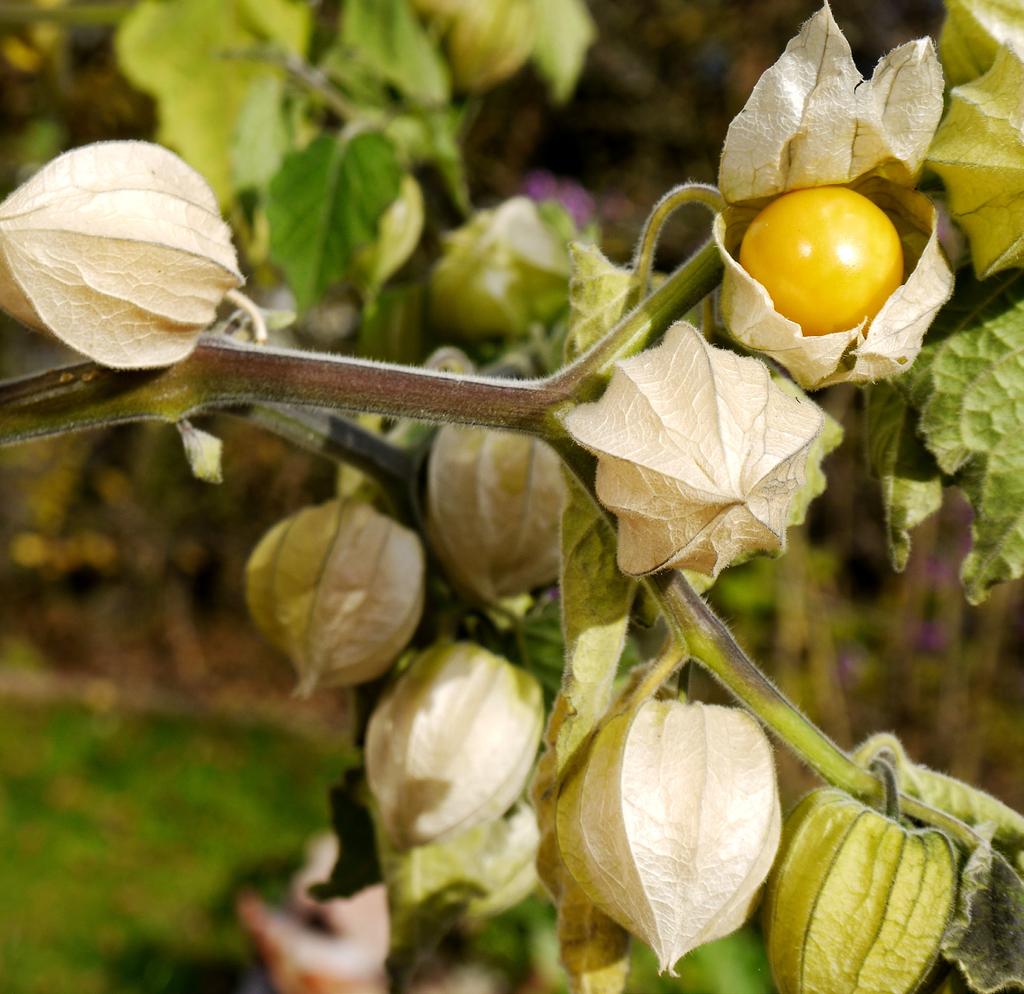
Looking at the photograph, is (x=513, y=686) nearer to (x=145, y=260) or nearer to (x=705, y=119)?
(x=145, y=260)

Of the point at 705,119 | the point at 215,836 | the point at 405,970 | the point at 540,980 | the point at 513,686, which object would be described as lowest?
the point at 215,836

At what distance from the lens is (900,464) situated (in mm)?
524

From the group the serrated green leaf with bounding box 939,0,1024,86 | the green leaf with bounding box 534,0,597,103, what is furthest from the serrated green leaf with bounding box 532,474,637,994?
the green leaf with bounding box 534,0,597,103

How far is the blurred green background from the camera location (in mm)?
2738

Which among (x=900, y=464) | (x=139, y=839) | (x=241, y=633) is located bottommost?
(x=241, y=633)

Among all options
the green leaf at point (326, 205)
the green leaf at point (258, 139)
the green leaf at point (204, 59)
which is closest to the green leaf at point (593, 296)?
the green leaf at point (326, 205)

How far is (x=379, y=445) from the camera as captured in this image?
0.65m

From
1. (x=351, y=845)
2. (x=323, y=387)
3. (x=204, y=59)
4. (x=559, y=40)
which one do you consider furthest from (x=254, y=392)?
(x=559, y=40)

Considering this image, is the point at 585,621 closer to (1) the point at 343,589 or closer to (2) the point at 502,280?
(1) the point at 343,589

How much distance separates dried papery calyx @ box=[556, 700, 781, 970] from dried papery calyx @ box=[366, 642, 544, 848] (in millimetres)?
138

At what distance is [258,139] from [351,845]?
544 millimetres

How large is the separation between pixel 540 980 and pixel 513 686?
1878mm

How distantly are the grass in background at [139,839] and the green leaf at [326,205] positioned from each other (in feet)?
7.14

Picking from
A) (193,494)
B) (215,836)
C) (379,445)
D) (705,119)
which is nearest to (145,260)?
(379,445)
